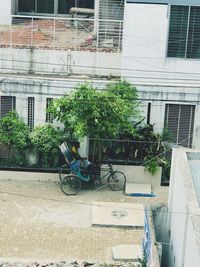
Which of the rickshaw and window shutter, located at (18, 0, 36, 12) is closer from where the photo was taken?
the rickshaw

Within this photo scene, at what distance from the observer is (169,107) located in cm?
2003

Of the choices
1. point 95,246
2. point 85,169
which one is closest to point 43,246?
point 95,246

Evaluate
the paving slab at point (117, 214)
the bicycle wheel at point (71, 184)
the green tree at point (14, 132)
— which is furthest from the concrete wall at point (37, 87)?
the paving slab at point (117, 214)

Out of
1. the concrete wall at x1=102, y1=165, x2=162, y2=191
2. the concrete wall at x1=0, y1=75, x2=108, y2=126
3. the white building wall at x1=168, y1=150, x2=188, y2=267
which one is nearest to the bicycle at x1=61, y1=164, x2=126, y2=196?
the concrete wall at x1=102, y1=165, x2=162, y2=191

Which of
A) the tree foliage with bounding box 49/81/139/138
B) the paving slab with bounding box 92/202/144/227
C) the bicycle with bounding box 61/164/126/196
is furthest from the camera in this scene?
the bicycle with bounding box 61/164/126/196

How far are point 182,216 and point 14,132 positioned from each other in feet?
26.9

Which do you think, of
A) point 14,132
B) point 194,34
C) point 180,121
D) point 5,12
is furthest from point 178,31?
point 5,12

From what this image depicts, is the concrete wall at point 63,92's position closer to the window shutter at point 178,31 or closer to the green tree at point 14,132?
the green tree at point 14,132

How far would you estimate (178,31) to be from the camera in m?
19.6

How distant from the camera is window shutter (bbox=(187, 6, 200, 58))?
19.5m

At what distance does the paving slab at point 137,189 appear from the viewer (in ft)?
62.7

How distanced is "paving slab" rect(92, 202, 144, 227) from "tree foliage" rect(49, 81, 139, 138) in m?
2.07

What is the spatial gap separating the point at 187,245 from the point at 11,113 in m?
9.39

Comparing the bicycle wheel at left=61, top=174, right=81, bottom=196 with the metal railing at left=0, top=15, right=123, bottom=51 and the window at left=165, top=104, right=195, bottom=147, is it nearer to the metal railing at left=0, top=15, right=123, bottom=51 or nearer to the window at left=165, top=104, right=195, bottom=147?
the window at left=165, top=104, right=195, bottom=147
